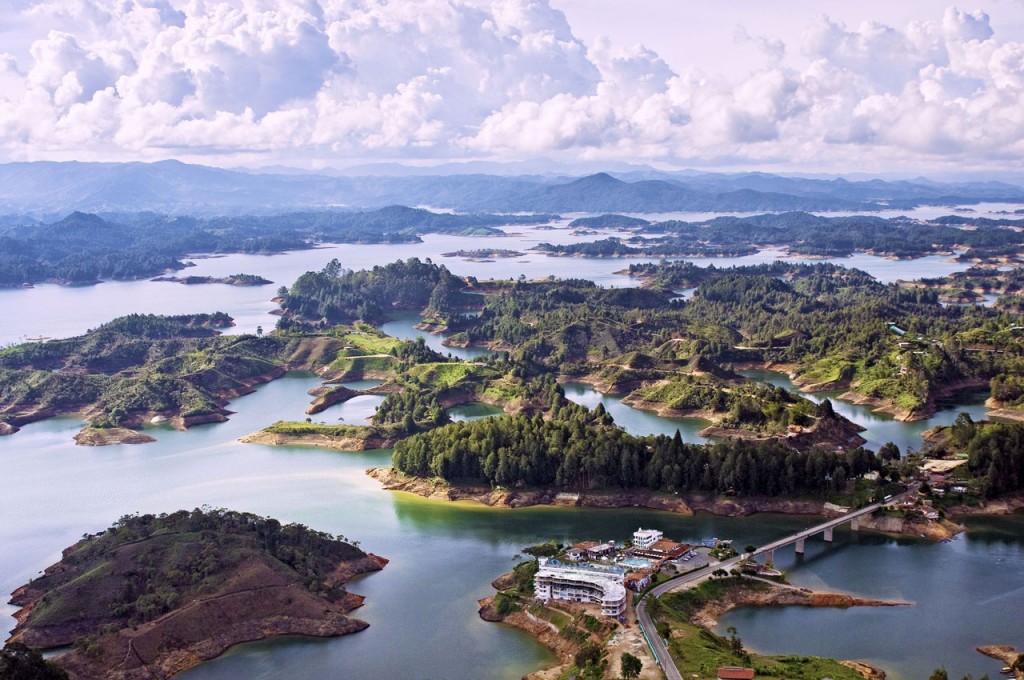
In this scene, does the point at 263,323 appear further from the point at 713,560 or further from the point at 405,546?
the point at 713,560

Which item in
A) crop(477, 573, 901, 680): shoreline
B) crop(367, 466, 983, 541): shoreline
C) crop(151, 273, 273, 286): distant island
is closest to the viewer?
crop(477, 573, 901, 680): shoreline

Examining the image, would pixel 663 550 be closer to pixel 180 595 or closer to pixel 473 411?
pixel 180 595

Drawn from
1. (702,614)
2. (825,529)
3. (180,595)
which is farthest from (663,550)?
(180,595)

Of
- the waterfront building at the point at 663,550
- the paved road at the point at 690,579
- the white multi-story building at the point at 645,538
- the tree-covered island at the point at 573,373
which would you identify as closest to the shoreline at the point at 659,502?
the tree-covered island at the point at 573,373

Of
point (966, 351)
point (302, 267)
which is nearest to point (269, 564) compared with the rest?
point (966, 351)

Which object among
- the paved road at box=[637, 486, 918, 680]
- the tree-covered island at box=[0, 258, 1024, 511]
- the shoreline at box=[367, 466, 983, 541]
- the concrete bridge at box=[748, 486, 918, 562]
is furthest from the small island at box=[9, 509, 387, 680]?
the concrete bridge at box=[748, 486, 918, 562]

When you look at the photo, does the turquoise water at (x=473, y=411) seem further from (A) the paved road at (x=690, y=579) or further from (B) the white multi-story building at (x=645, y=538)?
(A) the paved road at (x=690, y=579)

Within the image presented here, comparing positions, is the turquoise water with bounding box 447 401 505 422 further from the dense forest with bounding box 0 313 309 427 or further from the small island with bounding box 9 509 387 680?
the small island with bounding box 9 509 387 680
